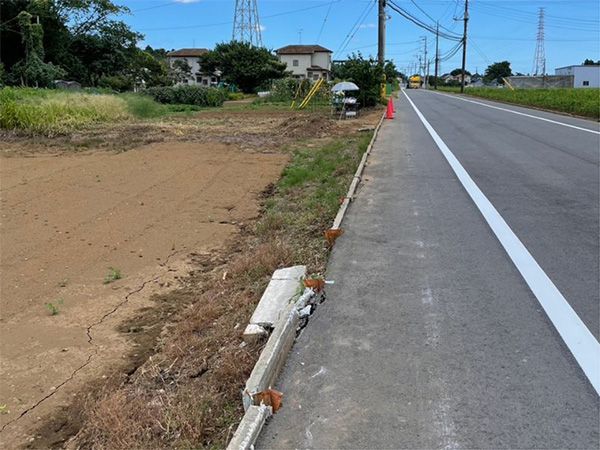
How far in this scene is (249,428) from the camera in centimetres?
282

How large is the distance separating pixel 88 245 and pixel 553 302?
20.4ft

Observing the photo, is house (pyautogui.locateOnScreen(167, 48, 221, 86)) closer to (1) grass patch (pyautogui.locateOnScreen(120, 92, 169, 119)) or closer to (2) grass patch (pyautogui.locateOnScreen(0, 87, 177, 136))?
(1) grass patch (pyautogui.locateOnScreen(120, 92, 169, 119))

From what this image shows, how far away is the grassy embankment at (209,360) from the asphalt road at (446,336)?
1.26 ft

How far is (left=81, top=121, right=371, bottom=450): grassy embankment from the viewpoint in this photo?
309 centimetres

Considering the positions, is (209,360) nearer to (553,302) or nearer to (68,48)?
(553,302)

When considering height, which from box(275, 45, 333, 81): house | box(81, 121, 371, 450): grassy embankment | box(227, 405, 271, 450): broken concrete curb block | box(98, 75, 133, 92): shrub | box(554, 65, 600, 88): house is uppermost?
box(275, 45, 333, 81): house

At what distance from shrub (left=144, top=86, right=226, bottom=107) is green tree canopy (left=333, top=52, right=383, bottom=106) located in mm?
16109

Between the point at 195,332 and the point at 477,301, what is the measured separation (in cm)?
260

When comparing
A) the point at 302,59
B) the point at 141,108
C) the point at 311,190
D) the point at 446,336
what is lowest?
the point at 446,336

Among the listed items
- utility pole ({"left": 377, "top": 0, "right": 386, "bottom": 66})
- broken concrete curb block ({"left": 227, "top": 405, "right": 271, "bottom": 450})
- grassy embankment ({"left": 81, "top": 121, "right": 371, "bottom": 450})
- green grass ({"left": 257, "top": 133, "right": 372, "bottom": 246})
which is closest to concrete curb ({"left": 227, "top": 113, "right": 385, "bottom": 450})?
broken concrete curb block ({"left": 227, "top": 405, "right": 271, "bottom": 450})

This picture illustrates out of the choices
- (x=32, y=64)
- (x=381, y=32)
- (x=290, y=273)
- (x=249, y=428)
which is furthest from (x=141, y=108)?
(x=249, y=428)

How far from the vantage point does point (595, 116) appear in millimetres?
20922

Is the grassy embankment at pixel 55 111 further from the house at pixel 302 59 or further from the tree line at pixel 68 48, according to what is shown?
the house at pixel 302 59

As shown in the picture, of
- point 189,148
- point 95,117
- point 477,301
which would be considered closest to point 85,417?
point 477,301
